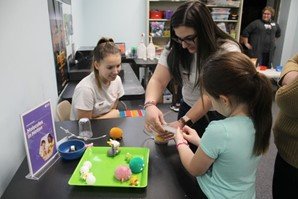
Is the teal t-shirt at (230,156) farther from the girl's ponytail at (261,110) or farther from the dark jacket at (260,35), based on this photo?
the dark jacket at (260,35)

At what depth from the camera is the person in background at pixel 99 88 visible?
62.2 inches

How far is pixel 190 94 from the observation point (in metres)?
1.40

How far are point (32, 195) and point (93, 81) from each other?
2.96 feet

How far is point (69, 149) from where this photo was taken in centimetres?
114

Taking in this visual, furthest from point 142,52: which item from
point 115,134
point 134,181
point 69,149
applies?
point 134,181

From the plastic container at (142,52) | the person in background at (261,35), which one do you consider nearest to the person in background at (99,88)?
the plastic container at (142,52)

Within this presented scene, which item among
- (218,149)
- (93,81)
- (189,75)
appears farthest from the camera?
(93,81)

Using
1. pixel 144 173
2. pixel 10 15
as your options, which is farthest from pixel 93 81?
pixel 144 173

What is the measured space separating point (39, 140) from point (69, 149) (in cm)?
15

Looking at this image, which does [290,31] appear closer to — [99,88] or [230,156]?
[99,88]

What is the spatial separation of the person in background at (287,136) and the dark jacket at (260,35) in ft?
13.5

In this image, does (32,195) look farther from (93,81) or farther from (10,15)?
(93,81)

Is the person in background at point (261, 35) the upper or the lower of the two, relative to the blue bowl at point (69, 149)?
upper

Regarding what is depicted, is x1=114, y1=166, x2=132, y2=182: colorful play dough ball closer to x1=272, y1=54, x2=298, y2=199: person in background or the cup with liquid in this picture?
the cup with liquid
